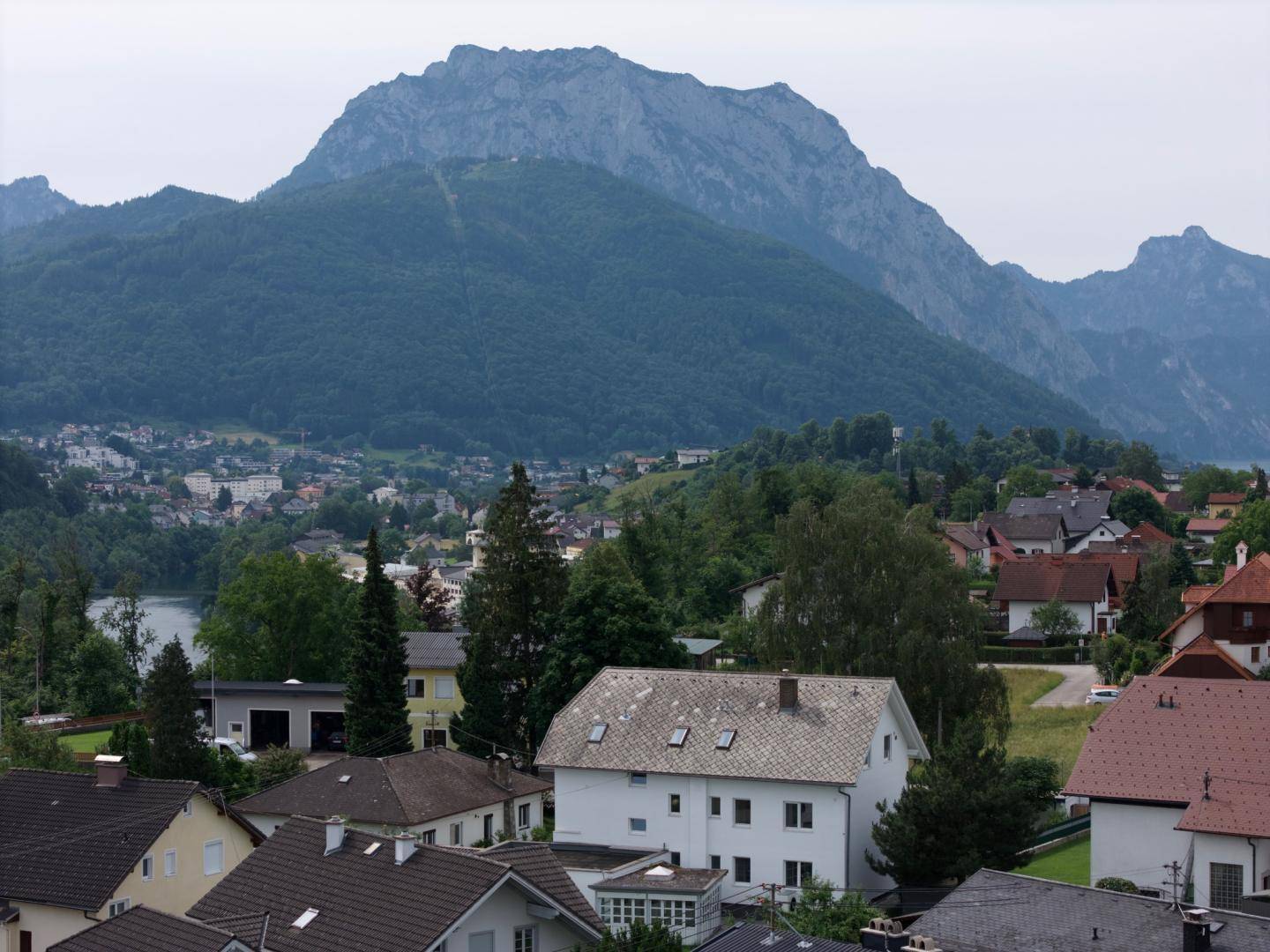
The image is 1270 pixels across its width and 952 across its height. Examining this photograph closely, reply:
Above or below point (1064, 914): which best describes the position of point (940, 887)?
below

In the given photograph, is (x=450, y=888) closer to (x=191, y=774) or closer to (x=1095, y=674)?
(x=191, y=774)

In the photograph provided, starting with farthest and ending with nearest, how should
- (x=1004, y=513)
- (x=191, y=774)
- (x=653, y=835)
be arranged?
1. (x=1004, y=513)
2. (x=191, y=774)
3. (x=653, y=835)

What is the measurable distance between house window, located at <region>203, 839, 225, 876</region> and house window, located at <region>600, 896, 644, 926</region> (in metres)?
8.34

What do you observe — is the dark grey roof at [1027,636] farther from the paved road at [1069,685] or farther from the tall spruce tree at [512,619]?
the tall spruce tree at [512,619]

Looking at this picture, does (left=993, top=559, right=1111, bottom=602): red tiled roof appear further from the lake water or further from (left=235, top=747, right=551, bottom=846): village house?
the lake water

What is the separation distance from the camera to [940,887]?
3391cm

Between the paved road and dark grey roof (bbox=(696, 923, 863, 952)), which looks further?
the paved road

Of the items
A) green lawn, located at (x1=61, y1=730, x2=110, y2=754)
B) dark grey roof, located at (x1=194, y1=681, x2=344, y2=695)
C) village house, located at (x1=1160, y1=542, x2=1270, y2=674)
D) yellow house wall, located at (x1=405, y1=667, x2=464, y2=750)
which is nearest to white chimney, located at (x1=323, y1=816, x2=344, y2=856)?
yellow house wall, located at (x1=405, y1=667, x2=464, y2=750)

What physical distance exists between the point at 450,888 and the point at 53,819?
459 inches

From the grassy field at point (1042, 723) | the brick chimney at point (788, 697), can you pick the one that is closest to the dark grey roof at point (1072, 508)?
the grassy field at point (1042, 723)

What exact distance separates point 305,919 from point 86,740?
121ft

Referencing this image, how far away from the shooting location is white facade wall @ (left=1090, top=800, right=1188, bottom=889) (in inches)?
1254

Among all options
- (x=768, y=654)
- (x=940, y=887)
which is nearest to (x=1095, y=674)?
(x=768, y=654)

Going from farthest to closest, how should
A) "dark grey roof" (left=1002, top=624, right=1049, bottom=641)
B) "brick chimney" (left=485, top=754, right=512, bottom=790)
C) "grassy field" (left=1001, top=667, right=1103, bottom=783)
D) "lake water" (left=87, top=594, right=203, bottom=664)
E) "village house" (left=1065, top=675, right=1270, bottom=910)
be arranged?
"lake water" (left=87, top=594, right=203, bottom=664)
"dark grey roof" (left=1002, top=624, right=1049, bottom=641)
"grassy field" (left=1001, top=667, right=1103, bottom=783)
"brick chimney" (left=485, top=754, right=512, bottom=790)
"village house" (left=1065, top=675, right=1270, bottom=910)
